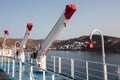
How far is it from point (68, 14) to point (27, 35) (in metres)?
Result: 6.80

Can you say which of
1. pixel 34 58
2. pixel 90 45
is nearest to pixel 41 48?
pixel 34 58

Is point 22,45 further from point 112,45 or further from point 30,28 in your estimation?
point 112,45

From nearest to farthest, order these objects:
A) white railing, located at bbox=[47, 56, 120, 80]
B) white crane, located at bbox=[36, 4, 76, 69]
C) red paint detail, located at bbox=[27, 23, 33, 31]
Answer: white railing, located at bbox=[47, 56, 120, 80]
white crane, located at bbox=[36, 4, 76, 69]
red paint detail, located at bbox=[27, 23, 33, 31]

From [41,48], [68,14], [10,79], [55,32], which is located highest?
[68,14]

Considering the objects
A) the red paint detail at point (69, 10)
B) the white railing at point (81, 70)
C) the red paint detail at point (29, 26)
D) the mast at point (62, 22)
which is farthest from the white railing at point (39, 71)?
the red paint detail at point (29, 26)

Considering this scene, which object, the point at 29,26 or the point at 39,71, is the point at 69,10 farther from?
the point at 29,26

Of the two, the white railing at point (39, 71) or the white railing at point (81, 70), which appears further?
the white railing at point (81, 70)

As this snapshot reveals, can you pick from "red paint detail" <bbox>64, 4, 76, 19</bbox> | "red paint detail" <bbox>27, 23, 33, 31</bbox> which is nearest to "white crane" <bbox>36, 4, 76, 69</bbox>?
"red paint detail" <bbox>64, 4, 76, 19</bbox>

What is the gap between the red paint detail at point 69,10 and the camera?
9.50 meters

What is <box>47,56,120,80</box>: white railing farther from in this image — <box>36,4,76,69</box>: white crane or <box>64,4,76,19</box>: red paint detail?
<box>64,4,76,19</box>: red paint detail

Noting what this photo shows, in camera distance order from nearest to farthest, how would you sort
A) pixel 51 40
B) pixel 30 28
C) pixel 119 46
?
pixel 51 40, pixel 30 28, pixel 119 46

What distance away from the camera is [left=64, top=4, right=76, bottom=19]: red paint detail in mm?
9498

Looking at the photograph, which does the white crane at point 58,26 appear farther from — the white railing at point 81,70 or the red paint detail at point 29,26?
the red paint detail at point 29,26

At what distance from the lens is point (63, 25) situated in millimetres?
10062
